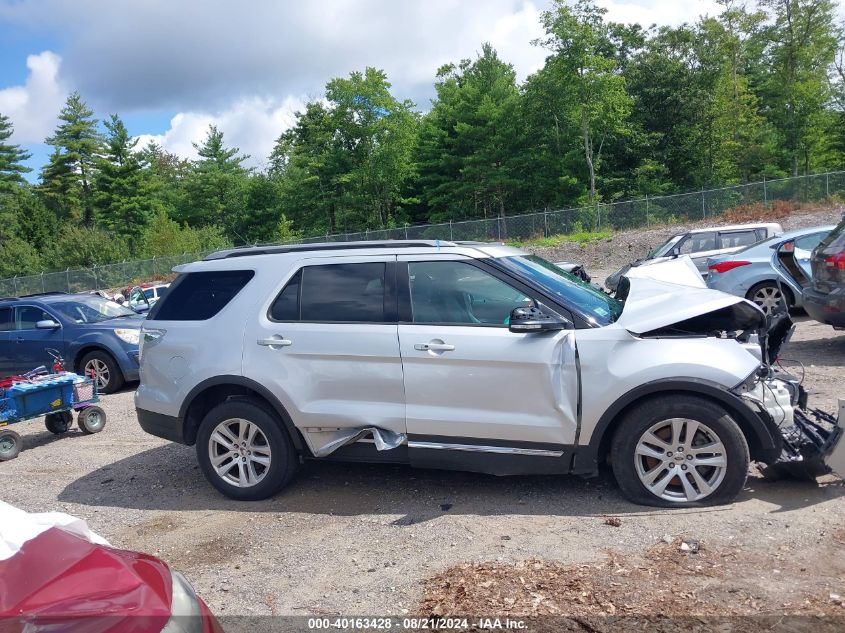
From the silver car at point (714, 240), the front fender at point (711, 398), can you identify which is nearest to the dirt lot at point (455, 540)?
the front fender at point (711, 398)

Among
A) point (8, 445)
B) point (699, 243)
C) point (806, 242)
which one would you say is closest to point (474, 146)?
point (699, 243)

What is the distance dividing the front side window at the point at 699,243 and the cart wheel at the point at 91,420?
11700 mm

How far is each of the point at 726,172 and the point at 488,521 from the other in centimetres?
4194

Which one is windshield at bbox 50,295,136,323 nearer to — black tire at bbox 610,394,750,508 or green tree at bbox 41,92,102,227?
black tire at bbox 610,394,750,508

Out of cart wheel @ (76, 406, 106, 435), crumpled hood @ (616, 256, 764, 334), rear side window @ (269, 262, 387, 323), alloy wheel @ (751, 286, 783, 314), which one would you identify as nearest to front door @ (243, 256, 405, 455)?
rear side window @ (269, 262, 387, 323)

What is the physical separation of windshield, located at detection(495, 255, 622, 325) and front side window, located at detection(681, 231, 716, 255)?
34.3 ft

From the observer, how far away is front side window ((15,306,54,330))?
438 inches

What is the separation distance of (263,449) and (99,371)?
22.0ft

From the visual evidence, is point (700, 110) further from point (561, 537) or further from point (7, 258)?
point (7, 258)

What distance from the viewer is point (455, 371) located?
4785 millimetres

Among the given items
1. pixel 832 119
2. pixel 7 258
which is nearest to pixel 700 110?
pixel 832 119

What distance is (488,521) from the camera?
4.61 meters

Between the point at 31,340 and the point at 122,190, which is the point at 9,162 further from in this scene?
the point at 31,340

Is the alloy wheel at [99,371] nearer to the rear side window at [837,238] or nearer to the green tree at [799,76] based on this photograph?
the rear side window at [837,238]
